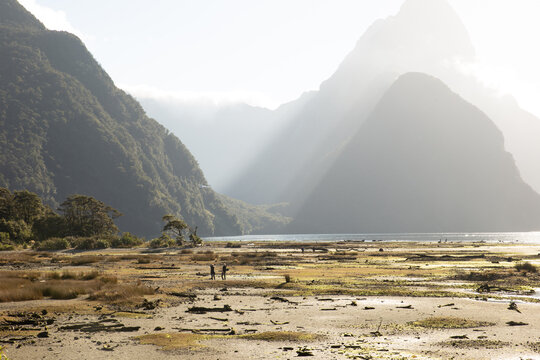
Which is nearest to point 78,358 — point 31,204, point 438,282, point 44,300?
point 44,300

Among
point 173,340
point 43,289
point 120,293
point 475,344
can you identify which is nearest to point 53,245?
point 43,289

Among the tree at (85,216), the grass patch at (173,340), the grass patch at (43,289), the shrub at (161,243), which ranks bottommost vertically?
the shrub at (161,243)

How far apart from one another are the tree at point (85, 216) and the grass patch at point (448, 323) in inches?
3461

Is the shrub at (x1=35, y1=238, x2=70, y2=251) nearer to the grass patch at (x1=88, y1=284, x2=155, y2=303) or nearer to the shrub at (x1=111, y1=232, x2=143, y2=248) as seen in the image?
the shrub at (x1=111, y1=232, x2=143, y2=248)

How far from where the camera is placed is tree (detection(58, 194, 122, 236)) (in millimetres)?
94188

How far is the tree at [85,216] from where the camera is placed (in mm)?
94188

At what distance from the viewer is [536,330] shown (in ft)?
55.3

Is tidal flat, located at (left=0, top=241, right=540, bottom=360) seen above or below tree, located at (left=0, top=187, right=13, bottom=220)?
below

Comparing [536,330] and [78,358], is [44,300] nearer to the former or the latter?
[78,358]

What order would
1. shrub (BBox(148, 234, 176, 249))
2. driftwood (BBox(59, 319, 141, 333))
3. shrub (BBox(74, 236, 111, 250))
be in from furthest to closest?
shrub (BBox(148, 234, 176, 249)) < shrub (BBox(74, 236, 111, 250)) < driftwood (BBox(59, 319, 141, 333))

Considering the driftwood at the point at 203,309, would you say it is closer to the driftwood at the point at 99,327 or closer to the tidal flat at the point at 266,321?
the tidal flat at the point at 266,321

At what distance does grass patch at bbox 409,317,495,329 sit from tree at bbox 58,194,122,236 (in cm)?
8790

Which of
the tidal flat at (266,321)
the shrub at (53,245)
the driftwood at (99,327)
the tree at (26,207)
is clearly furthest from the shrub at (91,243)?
the driftwood at (99,327)

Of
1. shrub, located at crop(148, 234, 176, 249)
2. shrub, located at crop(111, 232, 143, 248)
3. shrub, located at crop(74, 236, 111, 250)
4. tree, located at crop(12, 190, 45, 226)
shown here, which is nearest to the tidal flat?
shrub, located at crop(74, 236, 111, 250)
